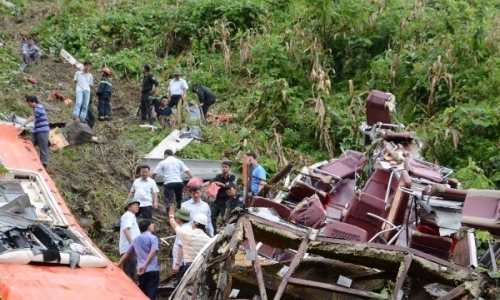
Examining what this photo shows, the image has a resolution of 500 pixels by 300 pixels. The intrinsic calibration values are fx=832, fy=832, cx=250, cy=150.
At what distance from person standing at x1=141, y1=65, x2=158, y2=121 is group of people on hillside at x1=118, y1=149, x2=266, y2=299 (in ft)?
14.1

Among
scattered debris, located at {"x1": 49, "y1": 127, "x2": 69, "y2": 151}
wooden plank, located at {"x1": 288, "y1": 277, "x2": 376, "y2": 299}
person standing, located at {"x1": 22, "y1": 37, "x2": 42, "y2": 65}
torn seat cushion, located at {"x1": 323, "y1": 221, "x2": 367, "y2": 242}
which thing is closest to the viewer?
wooden plank, located at {"x1": 288, "y1": 277, "x2": 376, "y2": 299}

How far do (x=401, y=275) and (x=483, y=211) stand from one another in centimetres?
107

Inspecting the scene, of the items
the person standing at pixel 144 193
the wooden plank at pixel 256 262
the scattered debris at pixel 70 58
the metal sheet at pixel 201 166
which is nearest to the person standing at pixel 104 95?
the metal sheet at pixel 201 166

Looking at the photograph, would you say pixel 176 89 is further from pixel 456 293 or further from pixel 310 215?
pixel 456 293

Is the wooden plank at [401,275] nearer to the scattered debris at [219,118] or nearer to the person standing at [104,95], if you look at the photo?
the scattered debris at [219,118]

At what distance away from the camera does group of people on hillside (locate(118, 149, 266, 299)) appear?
10320 millimetres

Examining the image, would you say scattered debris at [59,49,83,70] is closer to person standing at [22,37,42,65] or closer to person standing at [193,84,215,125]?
person standing at [22,37,42,65]

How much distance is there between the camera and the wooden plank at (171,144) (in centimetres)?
1581

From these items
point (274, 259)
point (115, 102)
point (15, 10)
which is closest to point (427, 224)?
point (274, 259)

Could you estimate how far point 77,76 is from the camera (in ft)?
55.4

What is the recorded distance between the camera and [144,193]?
12.6 metres

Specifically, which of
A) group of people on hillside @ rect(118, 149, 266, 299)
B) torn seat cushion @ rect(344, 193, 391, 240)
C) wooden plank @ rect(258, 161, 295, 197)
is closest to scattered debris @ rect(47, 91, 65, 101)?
group of people on hillside @ rect(118, 149, 266, 299)

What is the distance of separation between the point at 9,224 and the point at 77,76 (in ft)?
24.5

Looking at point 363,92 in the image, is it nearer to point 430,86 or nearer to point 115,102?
point 430,86
